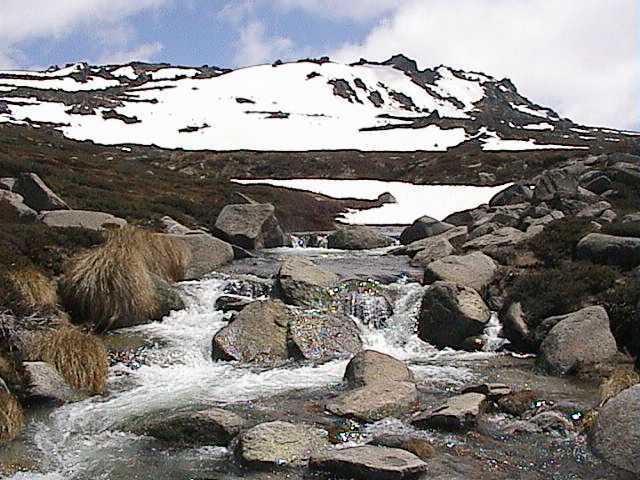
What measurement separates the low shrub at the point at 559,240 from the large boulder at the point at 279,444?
449 inches

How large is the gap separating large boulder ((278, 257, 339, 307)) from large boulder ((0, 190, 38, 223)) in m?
8.14

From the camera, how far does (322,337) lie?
49.3 ft

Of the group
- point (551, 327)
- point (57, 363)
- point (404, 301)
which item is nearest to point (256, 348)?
point (57, 363)

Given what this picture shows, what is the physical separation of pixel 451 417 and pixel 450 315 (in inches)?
232

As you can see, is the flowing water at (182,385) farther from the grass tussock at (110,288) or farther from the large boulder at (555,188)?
the large boulder at (555,188)

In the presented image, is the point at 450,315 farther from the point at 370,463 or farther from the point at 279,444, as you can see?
the point at 370,463

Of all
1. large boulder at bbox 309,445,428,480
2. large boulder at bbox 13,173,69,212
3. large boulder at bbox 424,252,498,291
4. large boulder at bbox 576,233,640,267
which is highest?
large boulder at bbox 13,173,69,212

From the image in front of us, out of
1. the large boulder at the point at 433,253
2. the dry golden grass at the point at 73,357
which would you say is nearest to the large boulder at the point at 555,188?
the large boulder at the point at 433,253

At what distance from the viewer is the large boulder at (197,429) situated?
9.84 meters

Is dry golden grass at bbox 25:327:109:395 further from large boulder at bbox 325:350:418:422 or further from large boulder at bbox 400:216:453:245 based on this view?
large boulder at bbox 400:216:453:245

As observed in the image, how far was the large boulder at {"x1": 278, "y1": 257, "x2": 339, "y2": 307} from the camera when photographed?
56.0 feet

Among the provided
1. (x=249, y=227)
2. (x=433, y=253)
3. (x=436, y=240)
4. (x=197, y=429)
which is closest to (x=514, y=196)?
(x=436, y=240)

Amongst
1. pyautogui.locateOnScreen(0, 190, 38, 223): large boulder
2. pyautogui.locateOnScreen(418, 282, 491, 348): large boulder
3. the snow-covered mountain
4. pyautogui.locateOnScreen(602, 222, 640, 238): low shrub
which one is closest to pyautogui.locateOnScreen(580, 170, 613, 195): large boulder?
pyautogui.locateOnScreen(602, 222, 640, 238): low shrub

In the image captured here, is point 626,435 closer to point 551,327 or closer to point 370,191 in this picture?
point 551,327
